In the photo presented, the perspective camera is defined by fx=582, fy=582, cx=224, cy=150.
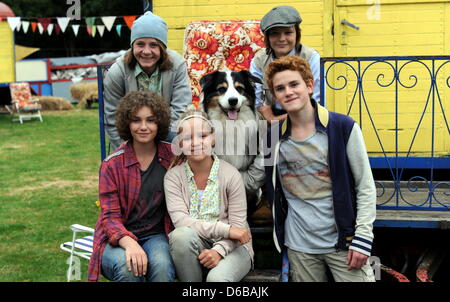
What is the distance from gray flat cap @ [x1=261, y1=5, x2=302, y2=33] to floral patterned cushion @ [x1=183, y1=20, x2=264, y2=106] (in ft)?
4.99

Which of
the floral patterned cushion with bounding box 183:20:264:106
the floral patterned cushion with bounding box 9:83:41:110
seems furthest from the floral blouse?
the floral patterned cushion with bounding box 9:83:41:110

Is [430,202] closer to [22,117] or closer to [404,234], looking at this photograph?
[404,234]

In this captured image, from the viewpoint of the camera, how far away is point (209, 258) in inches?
122

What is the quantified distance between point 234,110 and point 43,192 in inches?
246

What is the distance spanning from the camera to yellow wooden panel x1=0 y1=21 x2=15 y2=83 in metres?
17.3

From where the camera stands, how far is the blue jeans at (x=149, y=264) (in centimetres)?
312

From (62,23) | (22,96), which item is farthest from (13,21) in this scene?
(22,96)

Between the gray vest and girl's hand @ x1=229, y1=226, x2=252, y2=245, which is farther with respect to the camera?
the gray vest

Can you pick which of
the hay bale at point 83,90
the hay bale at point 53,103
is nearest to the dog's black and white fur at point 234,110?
the hay bale at point 53,103

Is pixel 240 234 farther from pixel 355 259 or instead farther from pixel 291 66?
pixel 291 66

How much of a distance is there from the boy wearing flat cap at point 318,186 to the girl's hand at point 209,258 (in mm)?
449

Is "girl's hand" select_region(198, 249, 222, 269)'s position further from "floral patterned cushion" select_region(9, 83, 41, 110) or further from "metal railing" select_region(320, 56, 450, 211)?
"floral patterned cushion" select_region(9, 83, 41, 110)
